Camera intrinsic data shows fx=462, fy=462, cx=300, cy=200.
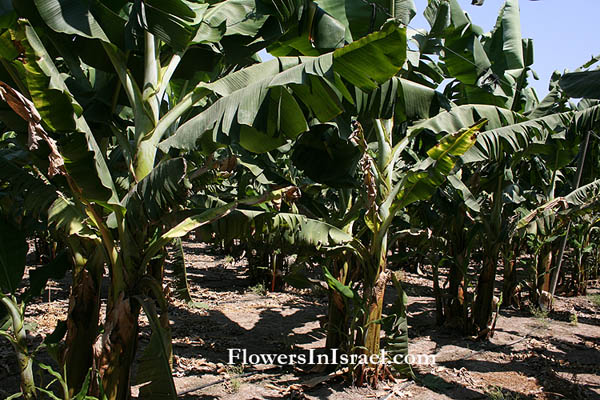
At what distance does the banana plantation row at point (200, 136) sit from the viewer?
3.32m

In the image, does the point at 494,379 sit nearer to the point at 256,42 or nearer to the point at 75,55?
the point at 256,42

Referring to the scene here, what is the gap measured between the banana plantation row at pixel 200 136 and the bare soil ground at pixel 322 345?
2.77 feet

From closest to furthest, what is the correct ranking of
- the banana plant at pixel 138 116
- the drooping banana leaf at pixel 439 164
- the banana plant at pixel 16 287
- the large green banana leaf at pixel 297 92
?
the banana plant at pixel 138 116 → the large green banana leaf at pixel 297 92 → the banana plant at pixel 16 287 → the drooping banana leaf at pixel 439 164

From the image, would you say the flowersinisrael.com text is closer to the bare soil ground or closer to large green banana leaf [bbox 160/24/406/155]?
the bare soil ground

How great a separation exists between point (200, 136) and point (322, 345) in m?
5.31

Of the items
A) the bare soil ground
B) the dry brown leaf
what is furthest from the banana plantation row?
the bare soil ground

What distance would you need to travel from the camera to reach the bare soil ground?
19.1 ft

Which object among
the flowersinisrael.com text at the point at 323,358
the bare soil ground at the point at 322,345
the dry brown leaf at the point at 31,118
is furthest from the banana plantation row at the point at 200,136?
the bare soil ground at the point at 322,345

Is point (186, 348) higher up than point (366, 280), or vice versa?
point (366, 280)

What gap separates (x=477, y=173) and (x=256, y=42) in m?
5.21

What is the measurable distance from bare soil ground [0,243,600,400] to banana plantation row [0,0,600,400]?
2.77ft

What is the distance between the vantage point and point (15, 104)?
9.10 ft

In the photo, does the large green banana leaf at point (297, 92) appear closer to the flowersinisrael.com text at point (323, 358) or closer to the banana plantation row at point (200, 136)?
the banana plantation row at point (200, 136)

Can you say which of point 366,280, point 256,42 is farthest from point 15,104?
point 366,280
